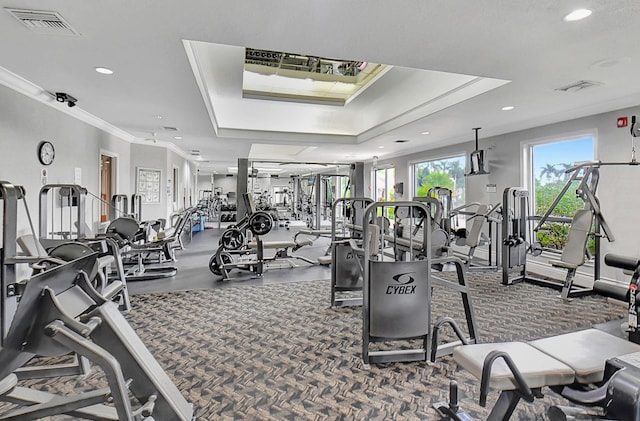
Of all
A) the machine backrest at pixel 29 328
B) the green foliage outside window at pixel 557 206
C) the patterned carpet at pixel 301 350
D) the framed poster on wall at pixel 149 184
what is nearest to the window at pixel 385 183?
the green foliage outside window at pixel 557 206

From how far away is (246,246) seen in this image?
662 cm

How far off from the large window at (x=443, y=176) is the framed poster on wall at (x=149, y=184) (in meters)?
6.77

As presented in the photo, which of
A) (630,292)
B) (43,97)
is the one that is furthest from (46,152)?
(630,292)

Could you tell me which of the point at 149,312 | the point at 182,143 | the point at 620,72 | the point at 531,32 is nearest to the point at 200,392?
the point at 149,312

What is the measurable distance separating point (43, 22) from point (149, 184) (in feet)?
20.1

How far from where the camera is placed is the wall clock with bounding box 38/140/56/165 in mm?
4248

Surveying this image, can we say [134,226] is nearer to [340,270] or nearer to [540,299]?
[340,270]

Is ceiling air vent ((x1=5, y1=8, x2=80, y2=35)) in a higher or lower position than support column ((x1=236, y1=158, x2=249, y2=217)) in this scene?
higher

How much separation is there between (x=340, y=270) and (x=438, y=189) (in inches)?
165

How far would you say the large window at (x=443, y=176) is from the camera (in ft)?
26.6

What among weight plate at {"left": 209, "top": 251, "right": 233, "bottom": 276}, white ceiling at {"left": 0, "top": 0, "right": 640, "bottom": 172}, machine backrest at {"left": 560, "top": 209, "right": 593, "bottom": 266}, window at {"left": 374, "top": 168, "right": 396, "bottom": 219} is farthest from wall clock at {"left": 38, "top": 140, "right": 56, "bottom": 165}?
window at {"left": 374, "top": 168, "right": 396, "bottom": 219}

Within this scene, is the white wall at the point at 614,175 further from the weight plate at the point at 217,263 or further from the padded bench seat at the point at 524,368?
the weight plate at the point at 217,263

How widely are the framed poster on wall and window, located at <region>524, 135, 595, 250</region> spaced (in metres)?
7.99

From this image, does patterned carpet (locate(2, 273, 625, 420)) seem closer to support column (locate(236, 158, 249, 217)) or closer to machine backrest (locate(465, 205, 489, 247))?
machine backrest (locate(465, 205, 489, 247))
